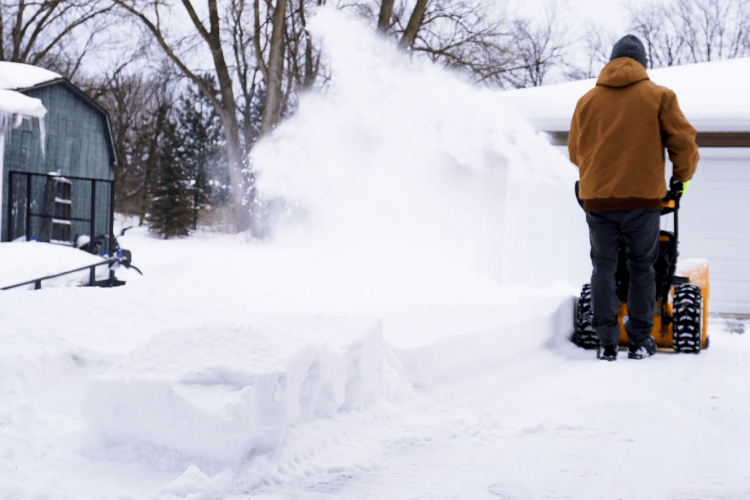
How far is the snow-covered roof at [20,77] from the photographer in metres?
13.0

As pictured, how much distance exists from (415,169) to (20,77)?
8223 millimetres

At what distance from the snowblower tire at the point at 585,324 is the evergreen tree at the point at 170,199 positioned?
23.9 m

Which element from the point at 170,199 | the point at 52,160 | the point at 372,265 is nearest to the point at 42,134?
the point at 52,160

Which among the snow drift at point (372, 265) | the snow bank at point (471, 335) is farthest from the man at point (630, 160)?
the snow drift at point (372, 265)

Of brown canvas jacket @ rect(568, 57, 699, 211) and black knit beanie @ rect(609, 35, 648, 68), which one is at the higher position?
black knit beanie @ rect(609, 35, 648, 68)

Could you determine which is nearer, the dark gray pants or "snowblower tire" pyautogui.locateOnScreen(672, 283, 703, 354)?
the dark gray pants

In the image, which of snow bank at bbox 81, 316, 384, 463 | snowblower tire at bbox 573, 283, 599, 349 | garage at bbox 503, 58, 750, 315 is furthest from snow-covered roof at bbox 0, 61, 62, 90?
snow bank at bbox 81, 316, 384, 463

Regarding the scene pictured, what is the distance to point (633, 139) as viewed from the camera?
388 centimetres

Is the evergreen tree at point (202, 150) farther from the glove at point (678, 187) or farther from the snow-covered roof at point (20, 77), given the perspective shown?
the glove at point (678, 187)

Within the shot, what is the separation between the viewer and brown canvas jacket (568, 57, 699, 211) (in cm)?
382

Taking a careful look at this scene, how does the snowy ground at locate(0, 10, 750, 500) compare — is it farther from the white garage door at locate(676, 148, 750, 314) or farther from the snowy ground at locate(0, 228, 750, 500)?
the white garage door at locate(676, 148, 750, 314)

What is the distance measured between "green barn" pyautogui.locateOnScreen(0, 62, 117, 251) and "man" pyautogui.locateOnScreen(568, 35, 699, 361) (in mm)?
9004

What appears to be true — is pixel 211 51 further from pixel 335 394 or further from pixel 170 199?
pixel 335 394

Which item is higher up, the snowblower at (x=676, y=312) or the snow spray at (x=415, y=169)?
the snow spray at (x=415, y=169)
